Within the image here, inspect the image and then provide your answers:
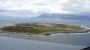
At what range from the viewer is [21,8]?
11.9 ft

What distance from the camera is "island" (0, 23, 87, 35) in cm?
349

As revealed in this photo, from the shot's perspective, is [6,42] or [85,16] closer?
[85,16]

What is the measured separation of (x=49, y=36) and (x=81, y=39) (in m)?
0.52

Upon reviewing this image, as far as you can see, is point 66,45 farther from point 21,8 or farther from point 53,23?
point 21,8

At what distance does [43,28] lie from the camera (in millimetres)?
3580

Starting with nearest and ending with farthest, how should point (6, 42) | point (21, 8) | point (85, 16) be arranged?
point (85, 16), point (21, 8), point (6, 42)

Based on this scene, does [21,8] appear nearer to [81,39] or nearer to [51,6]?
[51,6]

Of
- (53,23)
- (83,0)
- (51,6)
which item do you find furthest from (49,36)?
(83,0)

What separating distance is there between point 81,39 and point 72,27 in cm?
24

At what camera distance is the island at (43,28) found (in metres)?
3.49

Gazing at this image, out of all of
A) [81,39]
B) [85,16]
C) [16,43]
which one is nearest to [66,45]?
[81,39]

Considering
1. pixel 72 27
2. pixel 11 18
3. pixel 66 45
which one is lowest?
pixel 66 45

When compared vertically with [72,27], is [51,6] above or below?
above

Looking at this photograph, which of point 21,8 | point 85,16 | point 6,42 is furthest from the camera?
point 6,42
